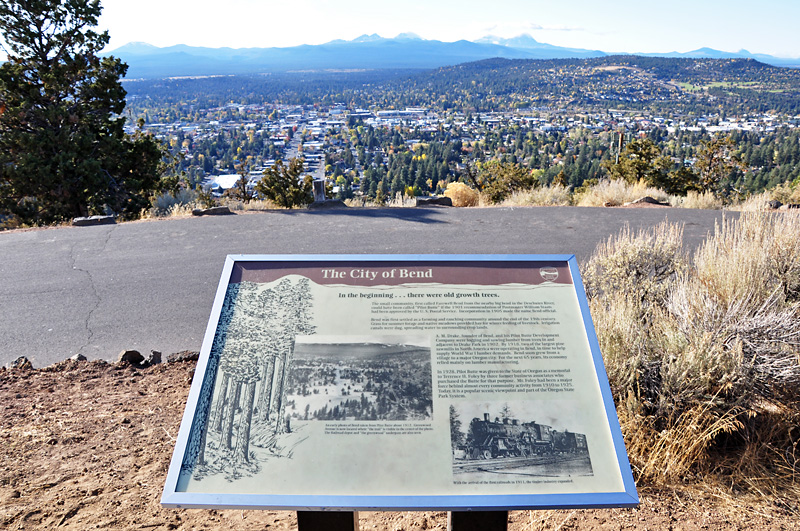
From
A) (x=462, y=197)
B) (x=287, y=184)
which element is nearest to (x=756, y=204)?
(x=462, y=197)

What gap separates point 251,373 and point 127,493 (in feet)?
4.57

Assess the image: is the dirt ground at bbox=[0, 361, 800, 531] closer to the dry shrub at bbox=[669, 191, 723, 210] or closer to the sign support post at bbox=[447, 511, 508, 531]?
the sign support post at bbox=[447, 511, 508, 531]

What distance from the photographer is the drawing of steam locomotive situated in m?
2.02

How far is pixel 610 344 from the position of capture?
151 inches

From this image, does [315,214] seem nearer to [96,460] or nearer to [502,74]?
[96,460]

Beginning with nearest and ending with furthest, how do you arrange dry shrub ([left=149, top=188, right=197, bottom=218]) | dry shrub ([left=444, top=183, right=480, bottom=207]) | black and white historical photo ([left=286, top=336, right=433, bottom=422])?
black and white historical photo ([left=286, top=336, right=433, bottom=422])
dry shrub ([left=149, top=188, right=197, bottom=218])
dry shrub ([left=444, top=183, right=480, bottom=207])

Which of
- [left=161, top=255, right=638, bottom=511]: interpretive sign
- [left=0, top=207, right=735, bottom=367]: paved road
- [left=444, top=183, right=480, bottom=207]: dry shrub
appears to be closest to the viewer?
[left=161, top=255, right=638, bottom=511]: interpretive sign

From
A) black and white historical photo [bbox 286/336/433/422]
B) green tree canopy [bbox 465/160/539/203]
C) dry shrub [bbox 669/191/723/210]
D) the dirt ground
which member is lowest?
green tree canopy [bbox 465/160/539/203]

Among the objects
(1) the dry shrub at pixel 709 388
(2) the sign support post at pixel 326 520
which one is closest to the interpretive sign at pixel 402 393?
(2) the sign support post at pixel 326 520

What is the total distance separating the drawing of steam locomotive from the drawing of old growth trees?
729 millimetres

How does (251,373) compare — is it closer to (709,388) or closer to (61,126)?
(709,388)

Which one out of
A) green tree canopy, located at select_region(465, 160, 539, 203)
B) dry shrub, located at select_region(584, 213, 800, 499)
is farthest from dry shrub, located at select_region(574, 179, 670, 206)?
dry shrub, located at select_region(584, 213, 800, 499)

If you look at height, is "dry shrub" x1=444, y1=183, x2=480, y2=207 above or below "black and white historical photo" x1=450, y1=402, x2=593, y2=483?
below

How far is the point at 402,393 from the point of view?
7.04ft
